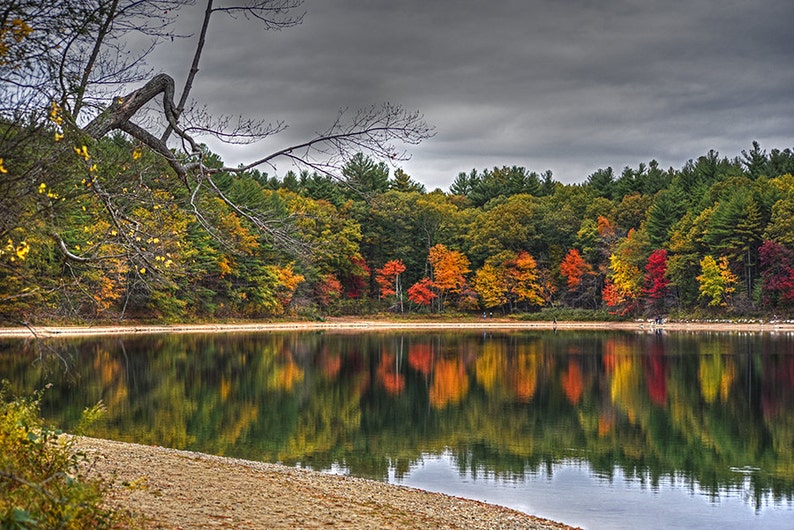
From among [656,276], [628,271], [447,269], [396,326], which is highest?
[447,269]

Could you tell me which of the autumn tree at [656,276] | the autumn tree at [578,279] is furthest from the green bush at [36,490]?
the autumn tree at [578,279]

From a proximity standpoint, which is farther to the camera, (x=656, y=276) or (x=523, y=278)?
(x=523, y=278)

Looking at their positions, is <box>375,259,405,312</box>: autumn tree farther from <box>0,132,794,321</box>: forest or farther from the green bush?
the green bush

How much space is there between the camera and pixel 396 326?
66438 millimetres

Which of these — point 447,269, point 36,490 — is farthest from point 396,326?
point 36,490

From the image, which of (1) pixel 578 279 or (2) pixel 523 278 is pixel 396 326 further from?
(1) pixel 578 279

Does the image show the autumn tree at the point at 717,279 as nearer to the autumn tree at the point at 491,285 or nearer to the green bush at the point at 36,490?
the autumn tree at the point at 491,285

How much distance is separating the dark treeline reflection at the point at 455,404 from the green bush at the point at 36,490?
113 cm

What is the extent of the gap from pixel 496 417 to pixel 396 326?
45.7 m

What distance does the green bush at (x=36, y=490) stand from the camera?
4449 millimetres

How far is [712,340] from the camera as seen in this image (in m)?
46.8

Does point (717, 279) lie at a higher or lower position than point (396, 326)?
higher

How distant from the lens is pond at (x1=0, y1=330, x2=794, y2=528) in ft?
44.1

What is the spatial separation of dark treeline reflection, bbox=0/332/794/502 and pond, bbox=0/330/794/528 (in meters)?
0.08
